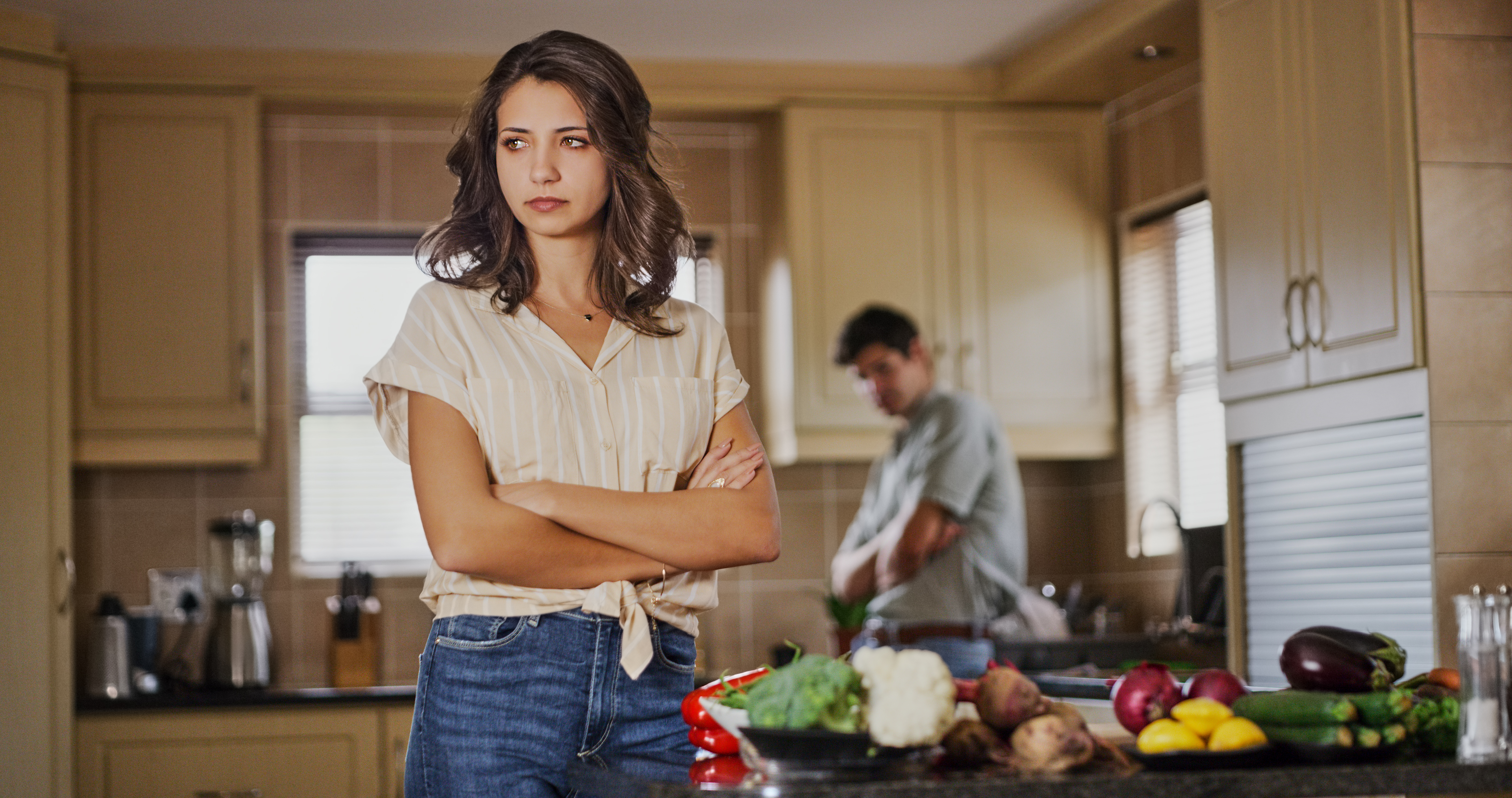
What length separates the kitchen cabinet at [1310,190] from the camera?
2.92m

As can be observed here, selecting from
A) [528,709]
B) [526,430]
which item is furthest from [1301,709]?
[526,430]

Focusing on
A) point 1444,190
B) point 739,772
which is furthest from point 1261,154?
point 739,772

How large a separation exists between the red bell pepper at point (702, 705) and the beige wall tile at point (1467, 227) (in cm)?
189

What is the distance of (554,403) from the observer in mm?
1707

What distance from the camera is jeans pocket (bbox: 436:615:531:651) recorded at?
5.21 ft

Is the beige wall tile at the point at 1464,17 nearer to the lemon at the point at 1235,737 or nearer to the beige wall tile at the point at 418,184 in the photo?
the lemon at the point at 1235,737

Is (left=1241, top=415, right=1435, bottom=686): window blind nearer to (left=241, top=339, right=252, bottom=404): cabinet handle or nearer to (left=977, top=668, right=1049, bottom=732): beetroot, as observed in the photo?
(left=977, top=668, right=1049, bottom=732): beetroot

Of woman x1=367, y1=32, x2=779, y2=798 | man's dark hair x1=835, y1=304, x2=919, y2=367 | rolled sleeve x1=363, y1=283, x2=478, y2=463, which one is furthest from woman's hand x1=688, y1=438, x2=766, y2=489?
man's dark hair x1=835, y1=304, x2=919, y2=367

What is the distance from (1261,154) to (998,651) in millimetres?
1381

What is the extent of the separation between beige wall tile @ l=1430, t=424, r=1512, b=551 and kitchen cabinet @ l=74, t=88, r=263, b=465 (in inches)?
121

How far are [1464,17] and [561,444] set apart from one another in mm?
2131

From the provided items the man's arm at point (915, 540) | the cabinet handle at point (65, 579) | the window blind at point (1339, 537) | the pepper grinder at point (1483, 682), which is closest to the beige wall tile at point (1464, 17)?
the window blind at point (1339, 537)

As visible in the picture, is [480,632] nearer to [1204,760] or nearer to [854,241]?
[1204,760]

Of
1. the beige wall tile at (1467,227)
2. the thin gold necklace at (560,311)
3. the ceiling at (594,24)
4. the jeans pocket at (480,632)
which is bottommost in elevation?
the jeans pocket at (480,632)
